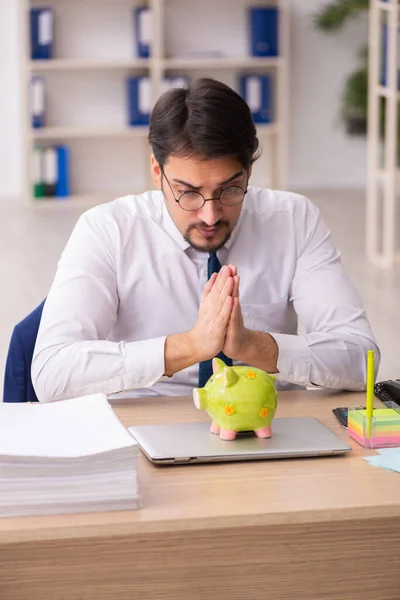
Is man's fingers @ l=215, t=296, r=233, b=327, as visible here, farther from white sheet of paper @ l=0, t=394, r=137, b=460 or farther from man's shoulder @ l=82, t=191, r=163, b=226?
man's shoulder @ l=82, t=191, r=163, b=226

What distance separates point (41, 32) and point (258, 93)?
1673mm

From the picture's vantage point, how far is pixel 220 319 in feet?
5.94

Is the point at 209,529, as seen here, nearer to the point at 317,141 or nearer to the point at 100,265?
the point at 100,265

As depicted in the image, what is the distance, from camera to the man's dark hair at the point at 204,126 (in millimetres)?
1984

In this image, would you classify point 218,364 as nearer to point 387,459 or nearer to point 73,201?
point 387,459

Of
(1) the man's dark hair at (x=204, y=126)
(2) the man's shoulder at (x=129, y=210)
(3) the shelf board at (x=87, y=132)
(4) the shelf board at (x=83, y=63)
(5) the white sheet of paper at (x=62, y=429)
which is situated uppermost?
(4) the shelf board at (x=83, y=63)

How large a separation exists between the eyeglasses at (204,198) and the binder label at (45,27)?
19.5ft

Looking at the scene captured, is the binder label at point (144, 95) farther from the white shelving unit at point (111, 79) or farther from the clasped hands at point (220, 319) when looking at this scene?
the clasped hands at point (220, 319)

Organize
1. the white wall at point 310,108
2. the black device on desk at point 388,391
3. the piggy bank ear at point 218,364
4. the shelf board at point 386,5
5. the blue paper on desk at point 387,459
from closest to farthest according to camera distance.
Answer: the blue paper on desk at point 387,459
the piggy bank ear at point 218,364
the black device on desk at point 388,391
the shelf board at point 386,5
the white wall at point 310,108

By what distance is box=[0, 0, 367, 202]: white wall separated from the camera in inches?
312

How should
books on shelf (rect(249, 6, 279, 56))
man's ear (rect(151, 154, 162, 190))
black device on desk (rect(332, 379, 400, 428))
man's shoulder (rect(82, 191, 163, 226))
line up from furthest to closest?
books on shelf (rect(249, 6, 279, 56)) < man's shoulder (rect(82, 191, 163, 226)) < man's ear (rect(151, 154, 162, 190)) < black device on desk (rect(332, 379, 400, 428))

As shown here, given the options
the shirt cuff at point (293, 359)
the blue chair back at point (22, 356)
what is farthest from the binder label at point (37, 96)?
the shirt cuff at point (293, 359)

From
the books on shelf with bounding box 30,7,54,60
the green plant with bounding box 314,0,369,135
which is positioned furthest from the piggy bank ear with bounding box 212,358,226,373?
the green plant with bounding box 314,0,369,135

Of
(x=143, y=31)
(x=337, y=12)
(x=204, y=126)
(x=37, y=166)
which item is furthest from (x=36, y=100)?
(x=204, y=126)
